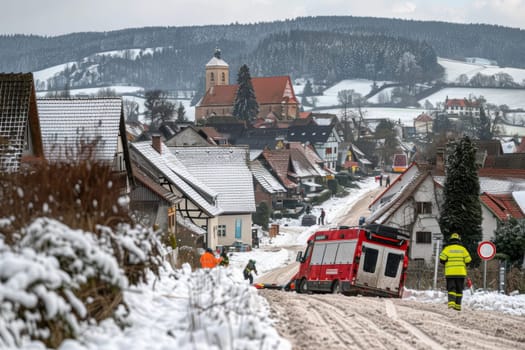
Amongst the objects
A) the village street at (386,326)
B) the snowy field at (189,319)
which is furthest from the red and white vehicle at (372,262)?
the snowy field at (189,319)

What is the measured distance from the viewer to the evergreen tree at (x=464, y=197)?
44.8m

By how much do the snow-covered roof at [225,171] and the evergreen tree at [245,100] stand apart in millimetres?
122975

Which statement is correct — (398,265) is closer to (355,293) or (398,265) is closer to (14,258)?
(355,293)

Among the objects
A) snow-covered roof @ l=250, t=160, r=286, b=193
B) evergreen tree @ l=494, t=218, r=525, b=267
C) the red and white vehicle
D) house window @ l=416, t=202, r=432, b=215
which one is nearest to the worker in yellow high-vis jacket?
the red and white vehicle

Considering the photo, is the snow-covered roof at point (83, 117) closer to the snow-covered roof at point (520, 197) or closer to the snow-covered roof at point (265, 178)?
the snow-covered roof at point (520, 197)

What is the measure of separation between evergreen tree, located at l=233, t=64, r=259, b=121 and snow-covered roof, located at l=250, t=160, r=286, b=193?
309 ft

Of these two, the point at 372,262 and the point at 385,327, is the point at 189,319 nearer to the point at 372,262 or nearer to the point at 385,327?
the point at 385,327

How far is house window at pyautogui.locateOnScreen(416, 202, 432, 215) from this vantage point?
53094 millimetres

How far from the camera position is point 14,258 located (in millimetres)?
9523

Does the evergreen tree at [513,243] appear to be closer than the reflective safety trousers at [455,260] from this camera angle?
No

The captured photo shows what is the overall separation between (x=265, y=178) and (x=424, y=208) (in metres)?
35.3

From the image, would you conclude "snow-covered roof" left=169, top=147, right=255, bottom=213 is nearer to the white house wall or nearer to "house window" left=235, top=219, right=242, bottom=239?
the white house wall

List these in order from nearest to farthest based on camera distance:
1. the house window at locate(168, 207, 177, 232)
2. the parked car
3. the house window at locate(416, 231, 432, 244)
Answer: the house window at locate(168, 207, 177, 232) < the house window at locate(416, 231, 432, 244) < the parked car

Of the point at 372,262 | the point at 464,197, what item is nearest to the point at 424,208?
the point at 464,197
